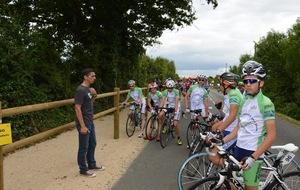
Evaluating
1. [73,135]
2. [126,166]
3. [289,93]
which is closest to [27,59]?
[73,135]

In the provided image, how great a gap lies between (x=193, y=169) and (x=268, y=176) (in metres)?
1.04

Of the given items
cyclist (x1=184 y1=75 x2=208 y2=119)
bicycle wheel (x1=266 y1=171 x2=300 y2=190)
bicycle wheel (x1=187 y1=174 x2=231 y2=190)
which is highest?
cyclist (x1=184 y1=75 x2=208 y2=119)

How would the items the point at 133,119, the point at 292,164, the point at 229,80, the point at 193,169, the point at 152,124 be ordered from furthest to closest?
the point at 133,119 < the point at 152,124 < the point at 229,80 < the point at 292,164 < the point at 193,169

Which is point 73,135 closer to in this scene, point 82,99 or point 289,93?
point 82,99

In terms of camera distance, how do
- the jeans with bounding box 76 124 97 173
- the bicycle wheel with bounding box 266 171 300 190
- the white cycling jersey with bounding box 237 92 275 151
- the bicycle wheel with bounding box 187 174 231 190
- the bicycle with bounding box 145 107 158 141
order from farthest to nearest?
the bicycle with bounding box 145 107 158 141 < the jeans with bounding box 76 124 97 173 < the bicycle wheel with bounding box 266 171 300 190 < the bicycle wheel with bounding box 187 174 231 190 < the white cycling jersey with bounding box 237 92 275 151

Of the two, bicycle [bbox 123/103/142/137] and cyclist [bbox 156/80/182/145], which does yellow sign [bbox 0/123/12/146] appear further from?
bicycle [bbox 123/103/142/137]

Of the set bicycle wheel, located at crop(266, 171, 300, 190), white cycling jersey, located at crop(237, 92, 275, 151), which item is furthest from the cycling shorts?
bicycle wheel, located at crop(266, 171, 300, 190)

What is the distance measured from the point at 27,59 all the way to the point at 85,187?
5.33 metres

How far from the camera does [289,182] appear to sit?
4.01 meters

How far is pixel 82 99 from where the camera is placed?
569 cm

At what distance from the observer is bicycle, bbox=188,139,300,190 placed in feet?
11.9

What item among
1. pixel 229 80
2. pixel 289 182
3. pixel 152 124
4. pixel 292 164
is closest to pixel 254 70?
pixel 289 182

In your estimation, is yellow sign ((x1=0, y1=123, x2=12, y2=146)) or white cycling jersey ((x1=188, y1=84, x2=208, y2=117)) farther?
white cycling jersey ((x1=188, y1=84, x2=208, y2=117))

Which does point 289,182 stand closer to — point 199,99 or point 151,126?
point 199,99
